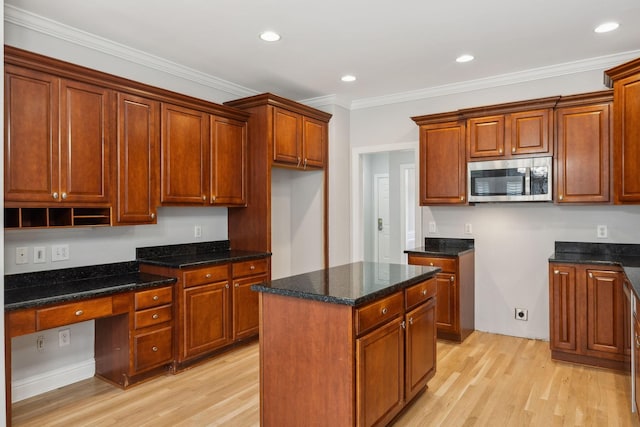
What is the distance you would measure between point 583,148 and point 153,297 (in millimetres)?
3834

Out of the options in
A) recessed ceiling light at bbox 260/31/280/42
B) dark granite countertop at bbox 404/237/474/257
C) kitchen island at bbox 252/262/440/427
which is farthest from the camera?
dark granite countertop at bbox 404/237/474/257

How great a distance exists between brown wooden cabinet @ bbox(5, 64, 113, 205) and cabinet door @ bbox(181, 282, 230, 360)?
105 centimetres

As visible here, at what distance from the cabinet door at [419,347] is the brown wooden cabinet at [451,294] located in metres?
1.15

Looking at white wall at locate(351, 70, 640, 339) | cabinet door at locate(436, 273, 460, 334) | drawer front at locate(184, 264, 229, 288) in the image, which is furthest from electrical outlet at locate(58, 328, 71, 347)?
white wall at locate(351, 70, 640, 339)

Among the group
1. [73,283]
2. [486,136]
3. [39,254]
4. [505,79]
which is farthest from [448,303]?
[39,254]

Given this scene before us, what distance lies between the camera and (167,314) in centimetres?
334

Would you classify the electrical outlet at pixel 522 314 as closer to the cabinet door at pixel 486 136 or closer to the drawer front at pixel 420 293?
the cabinet door at pixel 486 136

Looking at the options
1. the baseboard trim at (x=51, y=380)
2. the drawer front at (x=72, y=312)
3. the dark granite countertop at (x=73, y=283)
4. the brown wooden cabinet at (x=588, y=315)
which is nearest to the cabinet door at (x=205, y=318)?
the dark granite countertop at (x=73, y=283)

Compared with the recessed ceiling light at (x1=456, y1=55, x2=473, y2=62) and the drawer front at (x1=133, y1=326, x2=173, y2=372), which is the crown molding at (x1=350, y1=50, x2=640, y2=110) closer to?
the recessed ceiling light at (x1=456, y1=55, x2=473, y2=62)

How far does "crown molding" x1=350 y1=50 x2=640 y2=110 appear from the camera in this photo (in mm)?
3820

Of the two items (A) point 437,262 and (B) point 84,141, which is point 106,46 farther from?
(A) point 437,262

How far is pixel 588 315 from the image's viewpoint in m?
3.45

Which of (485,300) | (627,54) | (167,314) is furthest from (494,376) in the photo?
(627,54)

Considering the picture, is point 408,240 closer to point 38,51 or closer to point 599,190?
point 599,190
